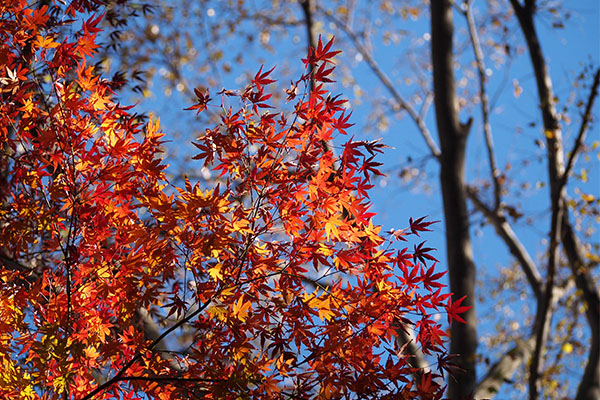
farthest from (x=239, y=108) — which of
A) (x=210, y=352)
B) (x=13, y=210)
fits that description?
(x=13, y=210)

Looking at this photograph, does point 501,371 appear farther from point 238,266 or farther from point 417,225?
point 238,266

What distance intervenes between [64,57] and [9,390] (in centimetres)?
110

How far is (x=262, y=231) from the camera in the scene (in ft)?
5.75

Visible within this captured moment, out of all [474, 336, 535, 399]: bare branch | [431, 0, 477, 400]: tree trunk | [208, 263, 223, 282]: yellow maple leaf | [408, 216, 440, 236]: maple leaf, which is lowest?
[208, 263, 223, 282]: yellow maple leaf

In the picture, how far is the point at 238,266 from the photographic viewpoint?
180cm

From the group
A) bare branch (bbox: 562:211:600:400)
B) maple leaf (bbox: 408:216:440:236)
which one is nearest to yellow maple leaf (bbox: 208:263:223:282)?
maple leaf (bbox: 408:216:440:236)

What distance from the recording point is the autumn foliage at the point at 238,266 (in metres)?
1.73

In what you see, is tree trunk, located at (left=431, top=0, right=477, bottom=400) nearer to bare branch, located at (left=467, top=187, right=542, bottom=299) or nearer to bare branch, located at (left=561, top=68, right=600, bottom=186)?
bare branch, located at (left=561, top=68, right=600, bottom=186)

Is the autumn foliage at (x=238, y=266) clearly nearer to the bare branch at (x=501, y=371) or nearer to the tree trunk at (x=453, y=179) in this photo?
the tree trunk at (x=453, y=179)

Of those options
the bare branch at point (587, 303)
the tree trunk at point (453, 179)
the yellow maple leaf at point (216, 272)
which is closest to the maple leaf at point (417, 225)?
the yellow maple leaf at point (216, 272)

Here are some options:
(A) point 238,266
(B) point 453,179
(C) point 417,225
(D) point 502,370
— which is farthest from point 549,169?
(A) point 238,266

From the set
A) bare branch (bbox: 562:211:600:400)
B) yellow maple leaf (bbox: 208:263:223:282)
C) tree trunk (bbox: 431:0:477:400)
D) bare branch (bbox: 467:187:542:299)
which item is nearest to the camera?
yellow maple leaf (bbox: 208:263:223:282)

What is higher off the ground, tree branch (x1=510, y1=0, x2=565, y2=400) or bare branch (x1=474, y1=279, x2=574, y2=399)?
tree branch (x1=510, y1=0, x2=565, y2=400)

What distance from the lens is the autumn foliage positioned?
1728mm
